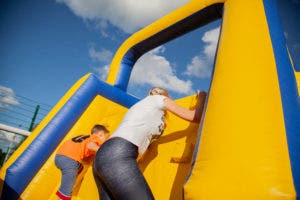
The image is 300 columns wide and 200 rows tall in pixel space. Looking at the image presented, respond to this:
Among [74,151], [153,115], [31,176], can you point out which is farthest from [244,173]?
[31,176]

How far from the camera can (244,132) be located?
1057mm

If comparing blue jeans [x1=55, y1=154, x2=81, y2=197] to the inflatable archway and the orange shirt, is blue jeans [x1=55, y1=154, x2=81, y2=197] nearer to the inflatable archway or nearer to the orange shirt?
the orange shirt

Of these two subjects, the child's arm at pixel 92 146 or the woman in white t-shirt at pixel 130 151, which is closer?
the woman in white t-shirt at pixel 130 151

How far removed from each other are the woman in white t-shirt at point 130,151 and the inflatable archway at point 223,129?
0.27 m

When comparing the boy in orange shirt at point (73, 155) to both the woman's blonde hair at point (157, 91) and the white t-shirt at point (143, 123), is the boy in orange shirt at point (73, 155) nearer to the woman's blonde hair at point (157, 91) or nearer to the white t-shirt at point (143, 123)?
the woman's blonde hair at point (157, 91)

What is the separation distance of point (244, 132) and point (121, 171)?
2.16 feet

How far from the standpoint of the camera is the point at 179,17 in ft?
9.70

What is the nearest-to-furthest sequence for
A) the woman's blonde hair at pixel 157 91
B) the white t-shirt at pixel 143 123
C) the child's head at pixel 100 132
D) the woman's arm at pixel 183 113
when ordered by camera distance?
the white t-shirt at pixel 143 123
the woman's arm at pixel 183 113
the woman's blonde hair at pixel 157 91
the child's head at pixel 100 132

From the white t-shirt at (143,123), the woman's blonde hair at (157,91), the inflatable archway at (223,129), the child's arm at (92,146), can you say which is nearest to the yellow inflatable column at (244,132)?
the inflatable archway at (223,129)

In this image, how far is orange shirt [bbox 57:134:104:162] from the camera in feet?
7.50

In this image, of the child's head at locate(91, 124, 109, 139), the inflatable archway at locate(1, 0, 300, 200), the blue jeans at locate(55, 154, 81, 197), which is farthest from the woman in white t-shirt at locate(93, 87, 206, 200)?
the child's head at locate(91, 124, 109, 139)

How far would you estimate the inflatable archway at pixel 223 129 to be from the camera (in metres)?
0.95

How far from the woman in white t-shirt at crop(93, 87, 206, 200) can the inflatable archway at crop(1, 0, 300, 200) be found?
0.87 ft

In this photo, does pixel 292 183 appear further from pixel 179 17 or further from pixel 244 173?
pixel 179 17
